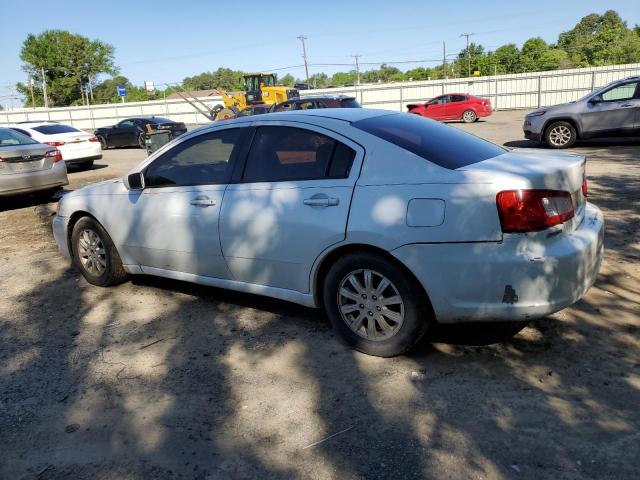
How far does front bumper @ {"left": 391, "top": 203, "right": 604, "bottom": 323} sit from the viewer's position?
305 centimetres

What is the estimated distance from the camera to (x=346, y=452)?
2.73m

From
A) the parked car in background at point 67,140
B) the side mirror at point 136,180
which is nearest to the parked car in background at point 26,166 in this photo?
the parked car in background at point 67,140

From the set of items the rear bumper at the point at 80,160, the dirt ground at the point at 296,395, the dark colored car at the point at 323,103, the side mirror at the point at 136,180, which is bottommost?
the dirt ground at the point at 296,395

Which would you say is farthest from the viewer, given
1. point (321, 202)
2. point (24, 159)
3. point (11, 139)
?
point (11, 139)

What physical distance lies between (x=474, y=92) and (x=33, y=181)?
3043 cm

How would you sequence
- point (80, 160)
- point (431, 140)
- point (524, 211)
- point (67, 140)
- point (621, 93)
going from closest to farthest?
1. point (524, 211)
2. point (431, 140)
3. point (621, 93)
4. point (67, 140)
5. point (80, 160)

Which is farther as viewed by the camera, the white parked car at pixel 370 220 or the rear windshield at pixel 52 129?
the rear windshield at pixel 52 129

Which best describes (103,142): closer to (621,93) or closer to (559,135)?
(559,135)

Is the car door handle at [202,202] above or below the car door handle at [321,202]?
below

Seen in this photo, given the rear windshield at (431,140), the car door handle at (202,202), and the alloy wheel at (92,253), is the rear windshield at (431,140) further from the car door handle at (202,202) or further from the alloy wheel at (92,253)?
the alloy wheel at (92,253)

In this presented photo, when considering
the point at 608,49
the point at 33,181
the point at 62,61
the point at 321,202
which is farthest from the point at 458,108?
the point at 62,61

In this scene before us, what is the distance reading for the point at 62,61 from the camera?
85.9m

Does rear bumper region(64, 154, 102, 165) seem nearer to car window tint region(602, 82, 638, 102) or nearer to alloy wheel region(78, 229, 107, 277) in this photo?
alloy wheel region(78, 229, 107, 277)

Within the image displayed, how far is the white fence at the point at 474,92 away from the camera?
32250 mm
